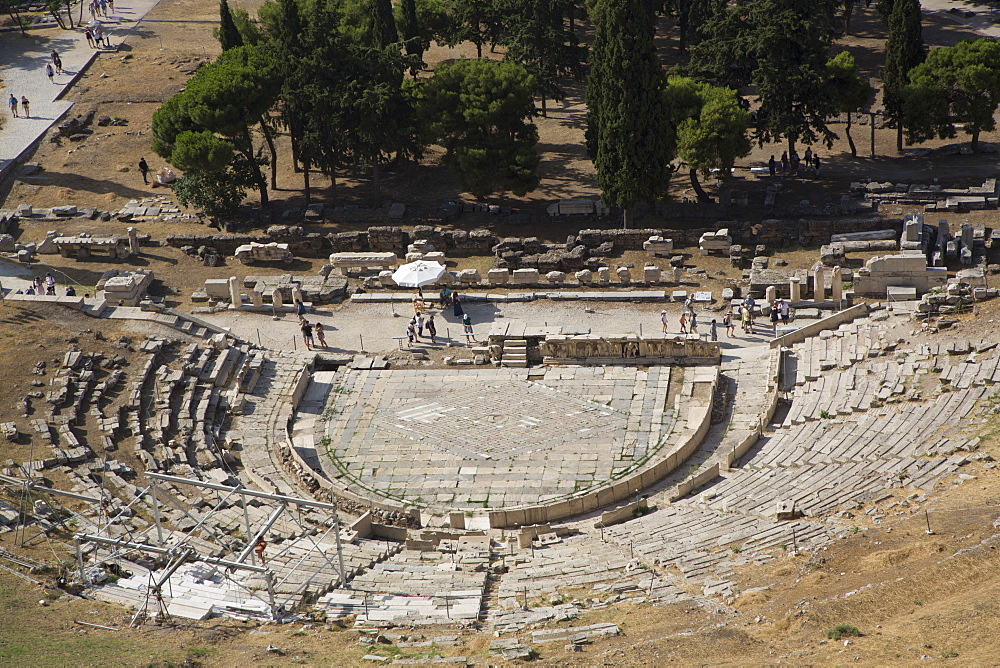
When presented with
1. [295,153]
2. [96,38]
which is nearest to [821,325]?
[295,153]

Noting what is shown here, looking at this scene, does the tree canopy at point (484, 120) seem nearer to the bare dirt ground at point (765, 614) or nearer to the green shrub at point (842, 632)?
the bare dirt ground at point (765, 614)

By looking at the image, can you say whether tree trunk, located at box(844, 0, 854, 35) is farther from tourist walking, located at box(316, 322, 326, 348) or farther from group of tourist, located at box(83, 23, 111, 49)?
tourist walking, located at box(316, 322, 326, 348)

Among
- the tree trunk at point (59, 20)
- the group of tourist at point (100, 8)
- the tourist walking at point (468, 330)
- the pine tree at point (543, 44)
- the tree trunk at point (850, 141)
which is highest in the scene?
the group of tourist at point (100, 8)

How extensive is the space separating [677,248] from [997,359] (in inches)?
729

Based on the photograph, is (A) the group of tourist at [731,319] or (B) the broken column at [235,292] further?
(B) the broken column at [235,292]

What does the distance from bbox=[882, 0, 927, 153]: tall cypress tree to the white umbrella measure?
28.1 meters

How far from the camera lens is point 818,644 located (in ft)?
89.1

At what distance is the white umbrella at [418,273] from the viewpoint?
51719 millimetres

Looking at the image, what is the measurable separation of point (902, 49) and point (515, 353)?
31399 millimetres

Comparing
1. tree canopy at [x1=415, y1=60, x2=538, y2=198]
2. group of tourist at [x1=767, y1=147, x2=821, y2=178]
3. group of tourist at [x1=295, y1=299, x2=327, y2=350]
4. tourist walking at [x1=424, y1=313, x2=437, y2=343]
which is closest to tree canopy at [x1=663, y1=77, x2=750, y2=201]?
group of tourist at [x1=767, y1=147, x2=821, y2=178]

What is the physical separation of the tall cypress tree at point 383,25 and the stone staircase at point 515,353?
28.7 meters

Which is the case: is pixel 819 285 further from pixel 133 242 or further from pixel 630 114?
pixel 133 242

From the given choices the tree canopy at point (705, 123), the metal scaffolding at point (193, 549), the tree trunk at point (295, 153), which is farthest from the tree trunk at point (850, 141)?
the metal scaffolding at point (193, 549)

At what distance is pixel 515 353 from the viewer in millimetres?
48594
